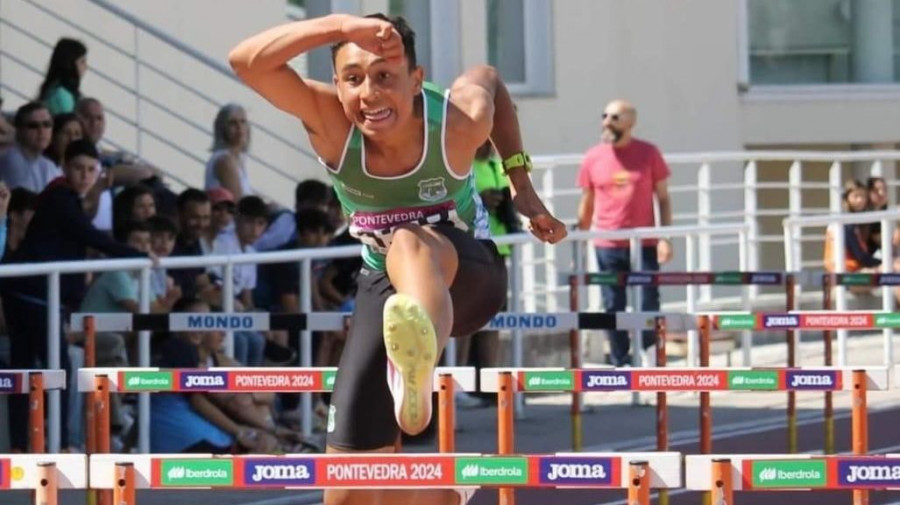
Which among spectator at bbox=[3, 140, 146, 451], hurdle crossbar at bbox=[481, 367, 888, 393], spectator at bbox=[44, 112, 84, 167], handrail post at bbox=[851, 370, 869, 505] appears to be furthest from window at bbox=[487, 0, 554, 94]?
handrail post at bbox=[851, 370, 869, 505]

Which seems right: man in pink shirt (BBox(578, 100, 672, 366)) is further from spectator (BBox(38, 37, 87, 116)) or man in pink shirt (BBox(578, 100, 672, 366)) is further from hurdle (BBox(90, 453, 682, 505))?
hurdle (BBox(90, 453, 682, 505))

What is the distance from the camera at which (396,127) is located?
264 inches

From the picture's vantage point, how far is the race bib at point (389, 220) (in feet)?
22.5

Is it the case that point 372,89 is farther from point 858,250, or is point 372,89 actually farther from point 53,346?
point 858,250

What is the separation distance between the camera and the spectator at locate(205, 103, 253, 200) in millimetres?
13648

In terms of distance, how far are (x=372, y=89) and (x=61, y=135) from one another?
6.15 meters

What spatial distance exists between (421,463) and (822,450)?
21.9 ft

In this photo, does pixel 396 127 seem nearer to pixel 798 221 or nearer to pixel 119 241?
pixel 119 241

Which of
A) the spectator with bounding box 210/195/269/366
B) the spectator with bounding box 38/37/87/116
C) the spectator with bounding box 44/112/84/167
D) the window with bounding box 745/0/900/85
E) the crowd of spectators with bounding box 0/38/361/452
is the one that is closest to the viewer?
the crowd of spectators with bounding box 0/38/361/452

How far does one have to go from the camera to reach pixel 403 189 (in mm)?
6824

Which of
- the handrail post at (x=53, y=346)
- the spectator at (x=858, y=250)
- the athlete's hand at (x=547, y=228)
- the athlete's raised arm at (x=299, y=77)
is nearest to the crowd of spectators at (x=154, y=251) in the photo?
the handrail post at (x=53, y=346)

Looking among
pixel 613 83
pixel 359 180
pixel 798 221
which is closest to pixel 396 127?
pixel 359 180

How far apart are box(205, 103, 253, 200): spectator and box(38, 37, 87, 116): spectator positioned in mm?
889

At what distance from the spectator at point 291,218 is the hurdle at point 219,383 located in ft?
14.6
